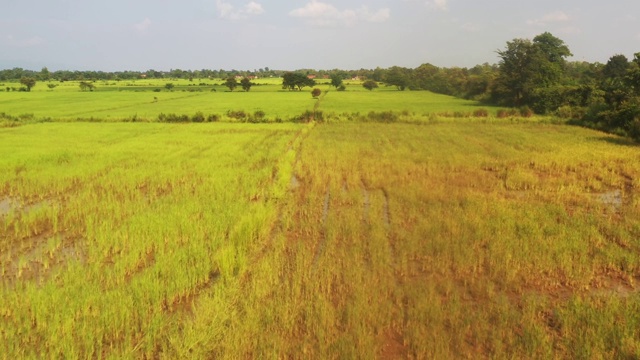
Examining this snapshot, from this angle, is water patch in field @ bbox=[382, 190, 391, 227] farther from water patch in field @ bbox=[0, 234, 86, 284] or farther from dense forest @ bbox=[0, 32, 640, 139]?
dense forest @ bbox=[0, 32, 640, 139]

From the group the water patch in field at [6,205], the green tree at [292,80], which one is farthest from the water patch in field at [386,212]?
the green tree at [292,80]

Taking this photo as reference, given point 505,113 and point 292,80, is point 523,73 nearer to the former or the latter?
point 505,113

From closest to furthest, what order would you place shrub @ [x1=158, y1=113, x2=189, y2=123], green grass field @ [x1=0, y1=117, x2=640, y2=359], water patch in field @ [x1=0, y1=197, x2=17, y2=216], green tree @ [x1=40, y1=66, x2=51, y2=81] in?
green grass field @ [x1=0, y1=117, x2=640, y2=359]
water patch in field @ [x1=0, y1=197, x2=17, y2=216]
shrub @ [x1=158, y1=113, x2=189, y2=123]
green tree @ [x1=40, y1=66, x2=51, y2=81]

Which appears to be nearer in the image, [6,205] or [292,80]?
[6,205]

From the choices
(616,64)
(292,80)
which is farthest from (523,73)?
(292,80)

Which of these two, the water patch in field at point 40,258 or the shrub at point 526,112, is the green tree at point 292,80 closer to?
the shrub at point 526,112

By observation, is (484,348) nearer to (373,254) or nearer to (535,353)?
(535,353)

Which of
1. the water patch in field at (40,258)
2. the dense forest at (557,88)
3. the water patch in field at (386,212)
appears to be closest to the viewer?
the water patch in field at (40,258)

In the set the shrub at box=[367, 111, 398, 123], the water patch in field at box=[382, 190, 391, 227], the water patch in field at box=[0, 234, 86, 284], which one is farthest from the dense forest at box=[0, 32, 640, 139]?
the water patch in field at box=[0, 234, 86, 284]

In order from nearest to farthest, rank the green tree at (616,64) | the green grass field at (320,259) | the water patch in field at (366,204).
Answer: the green grass field at (320,259)
the water patch in field at (366,204)
the green tree at (616,64)
